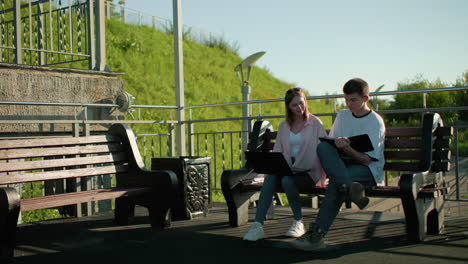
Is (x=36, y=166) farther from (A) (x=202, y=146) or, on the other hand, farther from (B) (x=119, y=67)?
(B) (x=119, y=67)

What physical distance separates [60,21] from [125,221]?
4393 mm

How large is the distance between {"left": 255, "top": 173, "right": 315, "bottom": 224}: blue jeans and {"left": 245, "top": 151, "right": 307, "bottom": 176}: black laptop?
0.22ft

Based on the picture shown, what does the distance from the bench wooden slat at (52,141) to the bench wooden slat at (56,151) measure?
5cm

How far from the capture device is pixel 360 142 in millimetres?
4289

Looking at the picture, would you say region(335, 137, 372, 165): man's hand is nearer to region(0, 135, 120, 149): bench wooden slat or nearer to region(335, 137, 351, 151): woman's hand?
region(335, 137, 351, 151): woman's hand

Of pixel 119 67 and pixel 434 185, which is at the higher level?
pixel 119 67

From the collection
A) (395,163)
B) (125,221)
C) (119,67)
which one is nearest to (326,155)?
(395,163)

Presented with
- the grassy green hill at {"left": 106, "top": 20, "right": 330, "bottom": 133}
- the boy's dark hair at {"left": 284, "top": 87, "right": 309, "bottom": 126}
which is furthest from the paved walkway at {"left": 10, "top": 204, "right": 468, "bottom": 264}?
the grassy green hill at {"left": 106, "top": 20, "right": 330, "bottom": 133}

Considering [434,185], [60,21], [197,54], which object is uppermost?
[197,54]

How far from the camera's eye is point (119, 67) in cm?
2366


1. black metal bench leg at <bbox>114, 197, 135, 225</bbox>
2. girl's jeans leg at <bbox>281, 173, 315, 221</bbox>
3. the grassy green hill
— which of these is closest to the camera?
girl's jeans leg at <bbox>281, 173, 315, 221</bbox>

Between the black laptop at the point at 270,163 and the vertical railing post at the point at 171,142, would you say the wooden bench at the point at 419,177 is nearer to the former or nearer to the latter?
the black laptop at the point at 270,163

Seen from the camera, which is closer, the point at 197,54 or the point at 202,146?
the point at 202,146

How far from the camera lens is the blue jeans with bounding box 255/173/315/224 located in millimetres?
4691
